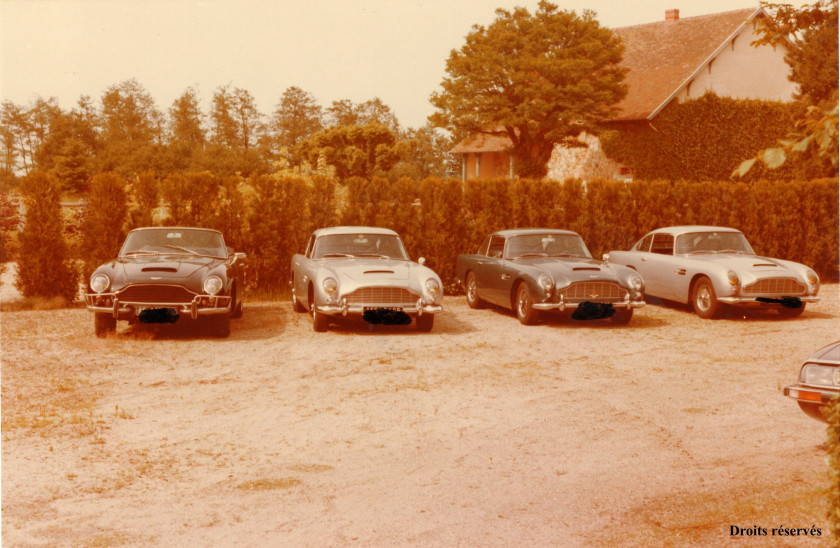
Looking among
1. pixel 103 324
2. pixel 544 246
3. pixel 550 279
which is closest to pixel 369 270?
pixel 550 279

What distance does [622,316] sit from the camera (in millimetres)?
13375

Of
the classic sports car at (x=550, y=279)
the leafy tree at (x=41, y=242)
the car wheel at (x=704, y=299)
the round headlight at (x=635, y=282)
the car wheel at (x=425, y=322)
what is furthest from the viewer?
the leafy tree at (x=41, y=242)

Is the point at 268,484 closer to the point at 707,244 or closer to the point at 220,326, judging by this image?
the point at 220,326

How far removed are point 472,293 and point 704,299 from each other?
13.3ft

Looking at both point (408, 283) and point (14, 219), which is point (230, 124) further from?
point (408, 283)

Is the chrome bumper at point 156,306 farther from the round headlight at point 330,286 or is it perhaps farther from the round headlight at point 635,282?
the round headlight at point 635,282

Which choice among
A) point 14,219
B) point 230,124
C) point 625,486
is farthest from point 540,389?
point 230,124

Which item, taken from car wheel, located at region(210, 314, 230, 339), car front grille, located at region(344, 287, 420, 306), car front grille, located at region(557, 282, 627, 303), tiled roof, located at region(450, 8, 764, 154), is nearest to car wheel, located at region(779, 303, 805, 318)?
car front grille, located at region(557, 282, 627, 303)

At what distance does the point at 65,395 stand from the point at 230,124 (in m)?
54.9

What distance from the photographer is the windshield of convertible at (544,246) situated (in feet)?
46.1

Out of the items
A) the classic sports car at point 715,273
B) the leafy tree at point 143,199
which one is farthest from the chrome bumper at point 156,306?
the classic sports car at point 715,273

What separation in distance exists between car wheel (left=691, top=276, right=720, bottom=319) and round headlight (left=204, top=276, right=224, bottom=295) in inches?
305

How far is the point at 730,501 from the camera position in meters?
5.13

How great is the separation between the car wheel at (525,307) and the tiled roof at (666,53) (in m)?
23.4
